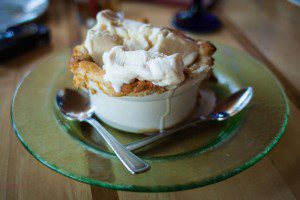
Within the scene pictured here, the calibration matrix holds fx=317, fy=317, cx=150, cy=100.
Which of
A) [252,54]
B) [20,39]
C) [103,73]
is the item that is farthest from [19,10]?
[252,54]

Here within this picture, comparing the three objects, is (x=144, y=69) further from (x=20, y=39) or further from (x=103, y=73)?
(x=20, y=39)

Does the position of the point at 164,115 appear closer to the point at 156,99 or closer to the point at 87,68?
the point at 156,99

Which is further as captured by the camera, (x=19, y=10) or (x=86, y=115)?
(x=19, y=10)

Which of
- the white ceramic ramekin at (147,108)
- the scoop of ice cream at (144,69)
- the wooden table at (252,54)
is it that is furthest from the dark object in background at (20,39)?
the scoop of ice cream at (144,69)

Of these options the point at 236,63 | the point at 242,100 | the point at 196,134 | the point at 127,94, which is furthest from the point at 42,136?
the point at 236,63

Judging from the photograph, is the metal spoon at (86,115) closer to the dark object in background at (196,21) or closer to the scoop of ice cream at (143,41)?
the scoop of ice cream at (143,41)

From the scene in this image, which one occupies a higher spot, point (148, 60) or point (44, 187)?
point (148, 60)
